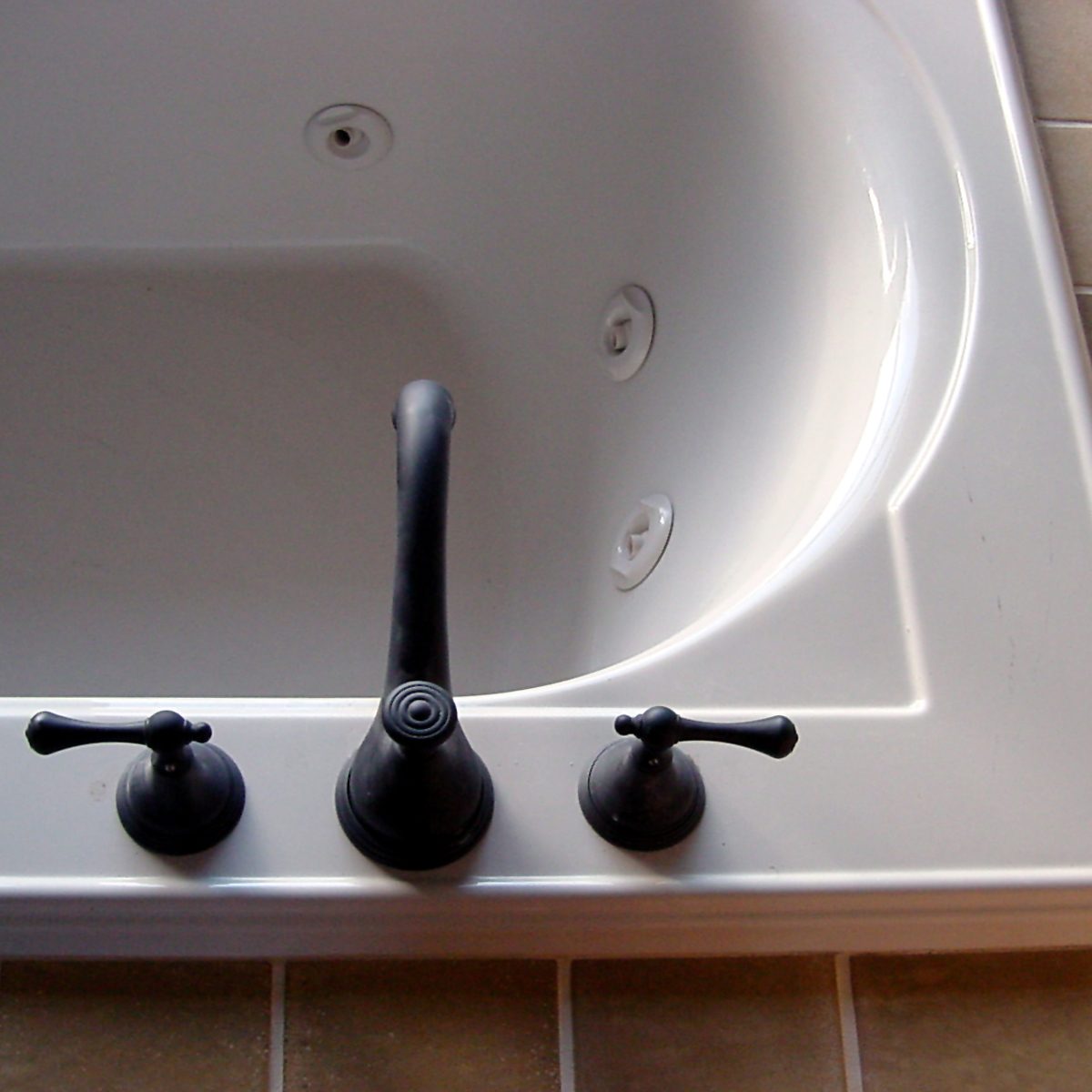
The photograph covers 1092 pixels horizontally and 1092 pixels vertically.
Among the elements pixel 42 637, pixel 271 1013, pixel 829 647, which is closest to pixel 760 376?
pixel 829 647

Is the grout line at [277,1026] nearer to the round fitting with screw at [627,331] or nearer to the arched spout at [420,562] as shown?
the arched spout at [420,562]

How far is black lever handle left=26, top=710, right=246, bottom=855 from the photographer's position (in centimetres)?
39

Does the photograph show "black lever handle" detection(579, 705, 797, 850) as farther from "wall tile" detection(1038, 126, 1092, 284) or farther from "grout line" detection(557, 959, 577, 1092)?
"wall tile" detection(1038, 126, 1092, 284)

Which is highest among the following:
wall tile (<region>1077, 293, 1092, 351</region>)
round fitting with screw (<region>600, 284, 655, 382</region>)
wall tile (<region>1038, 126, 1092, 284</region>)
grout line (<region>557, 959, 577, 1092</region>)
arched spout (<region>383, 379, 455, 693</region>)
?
round fitting with screw (<region>600, 284, 655, 382</region>)

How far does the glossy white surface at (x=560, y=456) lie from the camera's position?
453 millimetres

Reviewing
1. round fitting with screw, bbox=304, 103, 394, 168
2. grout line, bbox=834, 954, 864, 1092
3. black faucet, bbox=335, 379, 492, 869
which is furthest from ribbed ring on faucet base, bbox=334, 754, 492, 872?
round fitting with screw, bbox=304, 103, 394, 168

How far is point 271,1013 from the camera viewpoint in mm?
442

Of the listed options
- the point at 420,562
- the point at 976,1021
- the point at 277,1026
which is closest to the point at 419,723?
the point at 420,562

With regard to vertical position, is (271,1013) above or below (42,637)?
below

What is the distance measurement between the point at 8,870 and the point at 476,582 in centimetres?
59

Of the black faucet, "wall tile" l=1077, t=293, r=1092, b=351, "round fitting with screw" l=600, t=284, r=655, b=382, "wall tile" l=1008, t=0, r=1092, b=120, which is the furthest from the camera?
"round fitting with screw" l=600, t=284, r=655, b=382

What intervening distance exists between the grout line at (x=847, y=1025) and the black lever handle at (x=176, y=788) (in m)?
0.27

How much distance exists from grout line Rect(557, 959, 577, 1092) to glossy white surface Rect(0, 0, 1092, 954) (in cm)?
2

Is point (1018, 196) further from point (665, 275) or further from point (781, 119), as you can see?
point (665, 275)
